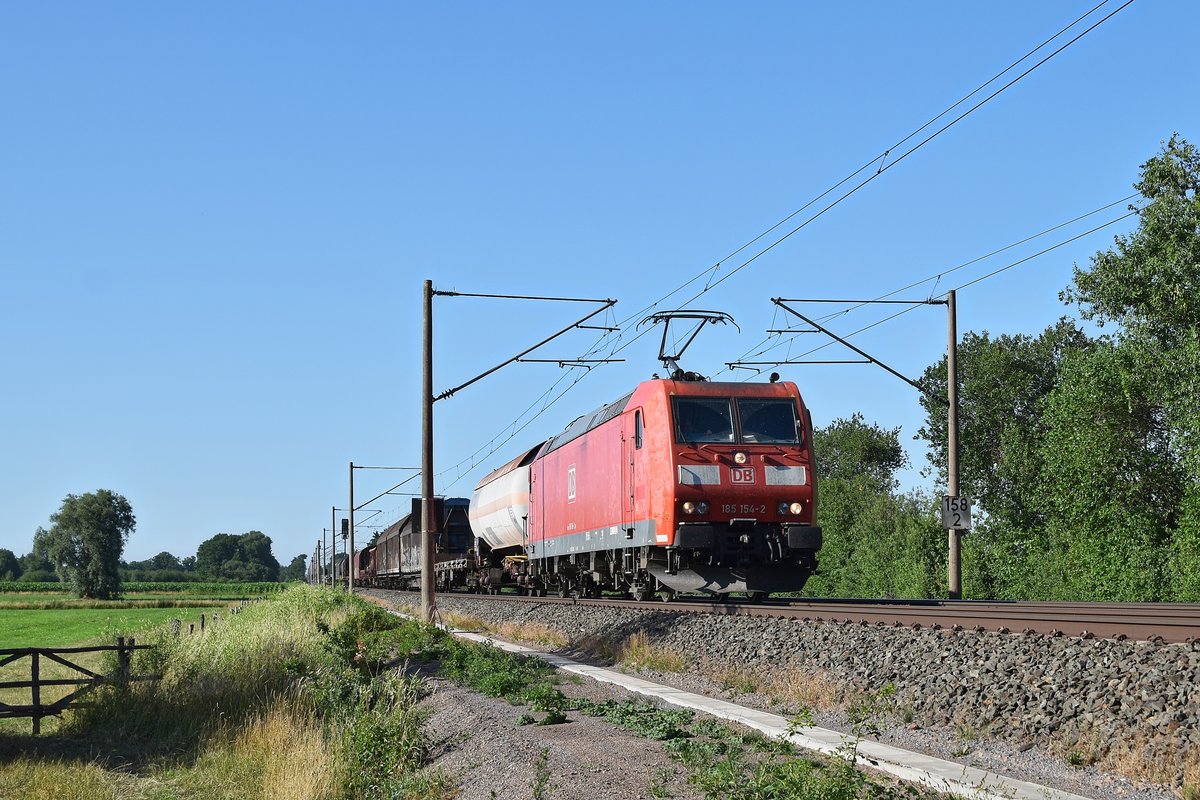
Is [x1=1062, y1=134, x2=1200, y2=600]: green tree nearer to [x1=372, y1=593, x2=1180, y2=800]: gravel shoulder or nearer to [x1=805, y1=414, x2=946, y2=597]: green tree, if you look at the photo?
[x1=805, y1=414, x2=946, y2=597]: green tree

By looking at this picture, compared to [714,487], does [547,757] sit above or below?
below

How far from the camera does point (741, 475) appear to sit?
69.3ft

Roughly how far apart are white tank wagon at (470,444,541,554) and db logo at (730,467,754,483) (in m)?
14.6

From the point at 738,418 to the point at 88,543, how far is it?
110m

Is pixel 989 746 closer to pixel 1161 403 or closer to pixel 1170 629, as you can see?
pixel 1170 629

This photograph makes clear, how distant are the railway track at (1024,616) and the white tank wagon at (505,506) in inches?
556

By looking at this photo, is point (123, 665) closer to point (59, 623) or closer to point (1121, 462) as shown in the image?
point (1121, 462)

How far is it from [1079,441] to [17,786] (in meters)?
33.2

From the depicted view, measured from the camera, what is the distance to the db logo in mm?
21062

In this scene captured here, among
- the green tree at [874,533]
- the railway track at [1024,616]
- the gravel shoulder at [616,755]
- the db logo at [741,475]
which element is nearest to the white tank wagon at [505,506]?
the green tree at [874,533]

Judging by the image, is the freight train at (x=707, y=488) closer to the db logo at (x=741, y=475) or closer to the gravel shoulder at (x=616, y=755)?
the db logo at (x=741, y=475)

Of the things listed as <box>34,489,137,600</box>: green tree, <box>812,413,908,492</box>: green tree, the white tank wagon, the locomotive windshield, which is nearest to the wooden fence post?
the locomotive windshield

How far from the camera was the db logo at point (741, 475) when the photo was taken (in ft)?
69.1

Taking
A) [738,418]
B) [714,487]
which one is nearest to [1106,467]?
[738,418]
